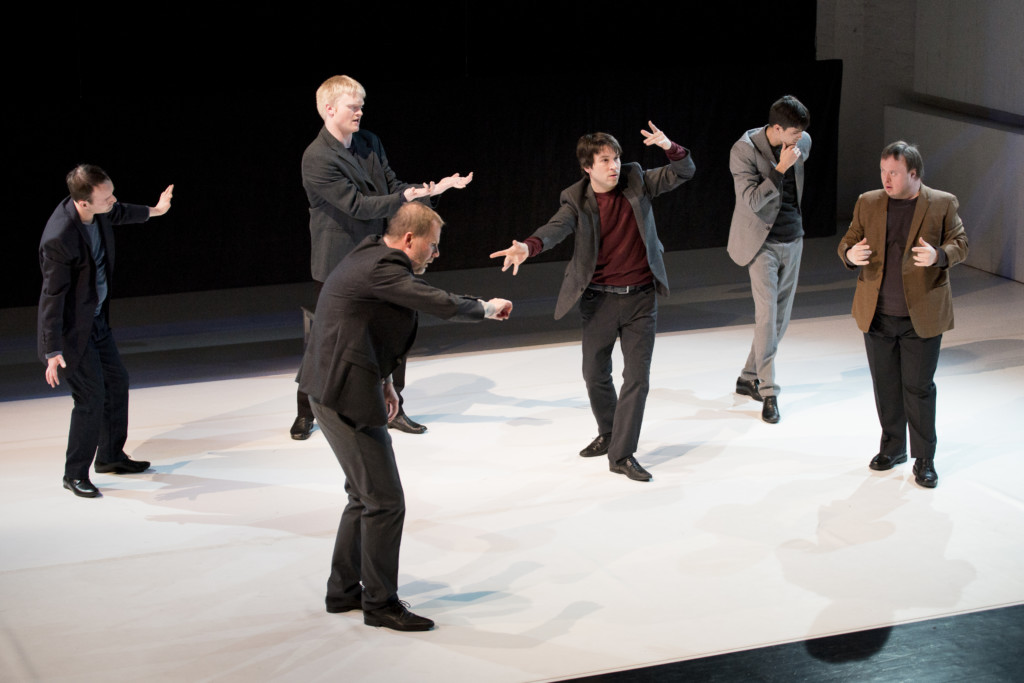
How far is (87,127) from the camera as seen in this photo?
6938 mm

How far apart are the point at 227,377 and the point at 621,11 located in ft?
11.4

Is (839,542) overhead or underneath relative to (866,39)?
underneath

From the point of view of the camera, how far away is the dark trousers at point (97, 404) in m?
4.84

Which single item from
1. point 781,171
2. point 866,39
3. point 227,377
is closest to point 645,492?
point 781,171

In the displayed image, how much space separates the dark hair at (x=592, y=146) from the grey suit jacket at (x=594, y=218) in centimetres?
13

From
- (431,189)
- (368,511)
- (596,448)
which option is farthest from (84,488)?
(596,448)

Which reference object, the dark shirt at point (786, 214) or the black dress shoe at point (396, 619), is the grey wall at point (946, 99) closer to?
the dark shirt at point (786, 214)

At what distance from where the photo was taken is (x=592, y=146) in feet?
15.8

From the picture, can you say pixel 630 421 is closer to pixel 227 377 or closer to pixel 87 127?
pixel 227 377

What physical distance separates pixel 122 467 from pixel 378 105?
3.09m

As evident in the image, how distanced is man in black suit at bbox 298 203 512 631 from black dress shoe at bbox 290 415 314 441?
1.78 m

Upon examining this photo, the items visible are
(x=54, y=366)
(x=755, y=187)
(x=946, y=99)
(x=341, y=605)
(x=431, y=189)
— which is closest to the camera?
(x=341, y=605)

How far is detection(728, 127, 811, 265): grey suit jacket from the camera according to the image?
18.0 feet

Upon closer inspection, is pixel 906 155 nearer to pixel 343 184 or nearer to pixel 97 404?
pixel 343 184
